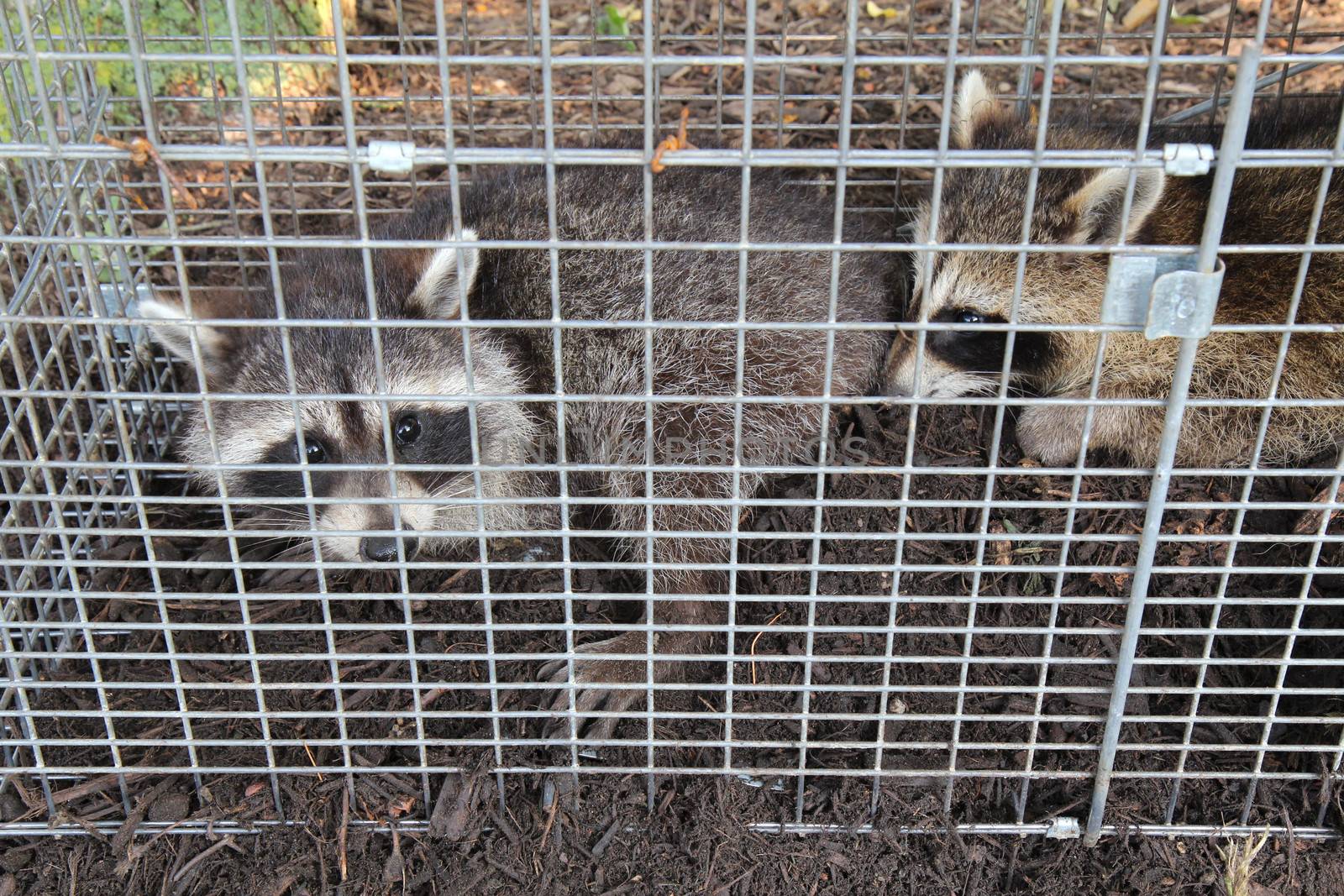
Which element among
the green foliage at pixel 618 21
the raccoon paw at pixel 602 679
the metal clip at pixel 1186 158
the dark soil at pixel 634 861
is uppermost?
the metal clip at pixel 1186 158

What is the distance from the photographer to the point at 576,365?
12.5 feet

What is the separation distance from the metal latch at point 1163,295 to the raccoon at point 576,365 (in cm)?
117

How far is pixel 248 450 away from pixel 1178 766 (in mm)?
2973

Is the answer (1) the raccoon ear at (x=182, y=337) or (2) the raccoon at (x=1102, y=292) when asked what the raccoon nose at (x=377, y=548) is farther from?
(2) the raccoon at (x=1102, y=292)

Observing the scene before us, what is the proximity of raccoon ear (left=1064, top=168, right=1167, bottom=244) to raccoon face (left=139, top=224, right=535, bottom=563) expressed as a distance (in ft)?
6.30

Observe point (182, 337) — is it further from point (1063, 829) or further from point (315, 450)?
point (1063, 829)

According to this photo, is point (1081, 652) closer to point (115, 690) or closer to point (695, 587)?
point (695, 587)

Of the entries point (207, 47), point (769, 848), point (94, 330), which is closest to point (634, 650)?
point (769, 848)

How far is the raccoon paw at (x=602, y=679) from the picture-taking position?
3406mm

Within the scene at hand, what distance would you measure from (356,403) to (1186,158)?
7.83 ft

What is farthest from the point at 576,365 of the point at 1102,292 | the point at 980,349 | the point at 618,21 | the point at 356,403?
the point at 618,21

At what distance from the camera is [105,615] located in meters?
3.71

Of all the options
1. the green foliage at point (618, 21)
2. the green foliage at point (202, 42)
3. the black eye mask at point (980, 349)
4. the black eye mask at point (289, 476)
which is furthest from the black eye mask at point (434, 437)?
the green foliage at point (618, 21)

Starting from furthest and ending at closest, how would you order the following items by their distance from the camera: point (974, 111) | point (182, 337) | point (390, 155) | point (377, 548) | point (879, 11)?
point (879, 11) → point (974, 111) → point (182, 337) → point (377, 548) → point (390, 155)
